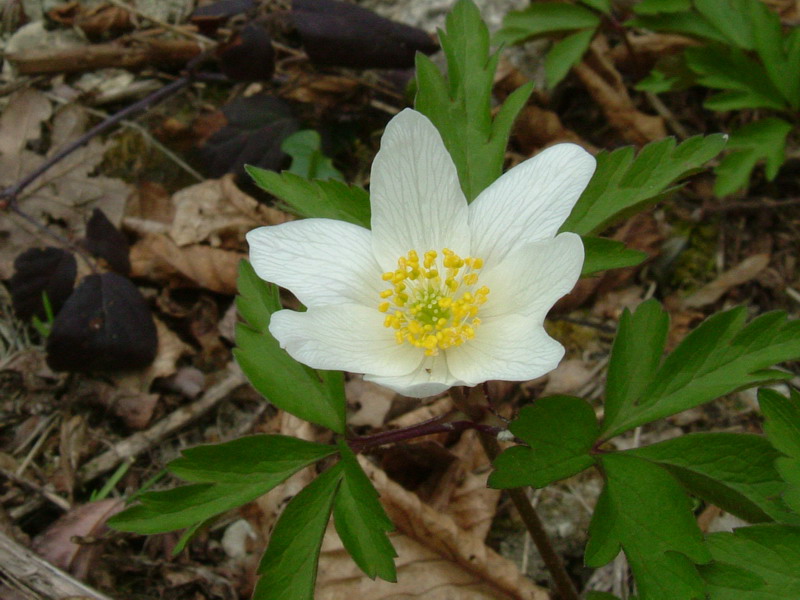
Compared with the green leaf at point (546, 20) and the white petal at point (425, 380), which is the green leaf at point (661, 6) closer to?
the green leaf at point (546, 20)

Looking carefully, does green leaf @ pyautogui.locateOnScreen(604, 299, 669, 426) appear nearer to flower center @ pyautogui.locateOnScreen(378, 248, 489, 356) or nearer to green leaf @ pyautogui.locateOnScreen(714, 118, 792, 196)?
flower center @ pyautogui.locateOnScreen(378, 248, 489, 356)

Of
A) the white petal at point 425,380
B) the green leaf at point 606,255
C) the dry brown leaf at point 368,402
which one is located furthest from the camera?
the dry brown leaf at point 368,402

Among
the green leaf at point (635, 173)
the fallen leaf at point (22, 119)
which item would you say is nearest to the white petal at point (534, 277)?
the green leaf at point (635, 173)

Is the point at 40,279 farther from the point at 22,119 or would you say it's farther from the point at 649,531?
the point at 649,531

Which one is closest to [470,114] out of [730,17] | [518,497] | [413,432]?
[413,432]

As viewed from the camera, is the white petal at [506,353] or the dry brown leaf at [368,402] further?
the dry brown leaf at [368,402]
